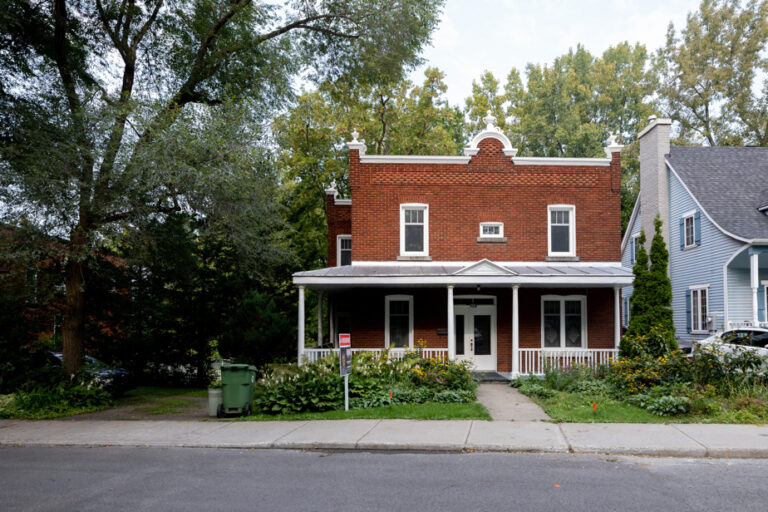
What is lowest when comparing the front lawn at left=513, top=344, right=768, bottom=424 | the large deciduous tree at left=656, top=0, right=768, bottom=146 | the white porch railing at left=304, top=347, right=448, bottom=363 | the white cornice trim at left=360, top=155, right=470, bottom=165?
the front lawn at left=513, top=344, right=768, bottom=424

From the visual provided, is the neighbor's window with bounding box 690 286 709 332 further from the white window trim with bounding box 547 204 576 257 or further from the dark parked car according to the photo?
the dark parked car

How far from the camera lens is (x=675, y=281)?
24.2m

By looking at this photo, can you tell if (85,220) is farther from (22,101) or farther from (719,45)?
(719,45)

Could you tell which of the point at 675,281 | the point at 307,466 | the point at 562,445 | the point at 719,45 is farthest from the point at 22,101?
the point at 719,45

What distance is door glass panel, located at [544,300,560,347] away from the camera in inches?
720

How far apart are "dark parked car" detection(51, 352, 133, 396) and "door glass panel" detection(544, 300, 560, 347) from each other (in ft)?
41.1

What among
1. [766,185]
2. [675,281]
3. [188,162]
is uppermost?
[766,185]

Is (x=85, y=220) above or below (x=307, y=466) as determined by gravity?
above

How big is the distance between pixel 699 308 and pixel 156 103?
19646 mm

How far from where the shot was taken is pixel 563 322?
18.3 metres

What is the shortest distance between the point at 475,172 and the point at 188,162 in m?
9.24

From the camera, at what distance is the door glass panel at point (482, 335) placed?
18344 mm

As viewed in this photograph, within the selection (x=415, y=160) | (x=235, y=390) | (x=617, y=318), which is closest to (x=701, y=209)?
(x=617, y=318)

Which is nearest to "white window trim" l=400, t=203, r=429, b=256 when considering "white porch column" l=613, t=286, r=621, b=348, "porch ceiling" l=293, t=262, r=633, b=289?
"porch ceiling" l=293, t=262, r=633, b=289
